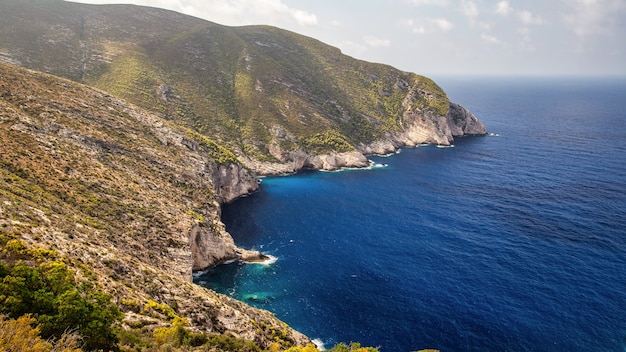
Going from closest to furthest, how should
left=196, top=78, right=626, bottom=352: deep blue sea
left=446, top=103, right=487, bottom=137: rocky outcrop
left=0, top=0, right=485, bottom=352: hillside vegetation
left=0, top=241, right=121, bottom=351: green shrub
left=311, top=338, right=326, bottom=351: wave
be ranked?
left=0, top=241, right=121, bottom=351: green shrub
left=0, top=0, right=485, bottom=352: hillside vegetation
left=311, top=338, right=326, bottom=351: wave
left=196, top=78, right=626, bottom=352: deep blue sea
left=446, top=103, right=487, bottom=137: rocky outcrop

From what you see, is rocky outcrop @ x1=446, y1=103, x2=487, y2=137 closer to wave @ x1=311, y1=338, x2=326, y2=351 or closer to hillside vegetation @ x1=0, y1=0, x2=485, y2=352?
hillside vegetation @ x1=0, y1=0, x2=485, y2=352

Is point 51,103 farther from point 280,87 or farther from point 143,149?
point 280,87

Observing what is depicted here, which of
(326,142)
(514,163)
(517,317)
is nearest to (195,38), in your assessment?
(326,142)

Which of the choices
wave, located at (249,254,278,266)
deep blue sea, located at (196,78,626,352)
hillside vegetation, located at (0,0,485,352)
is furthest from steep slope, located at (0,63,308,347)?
deep blue sea, located at (196,78,626,352)

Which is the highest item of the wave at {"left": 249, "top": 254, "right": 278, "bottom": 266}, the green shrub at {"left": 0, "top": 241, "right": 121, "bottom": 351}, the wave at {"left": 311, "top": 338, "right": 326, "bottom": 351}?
the green shrub at {"left": 0, "top": 241, "right": 121, "bottom": 351}

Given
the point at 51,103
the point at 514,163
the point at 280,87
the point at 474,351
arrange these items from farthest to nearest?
the point at 280,87 < the point at 514,163 < the point at 51,103 < the point at 474,351

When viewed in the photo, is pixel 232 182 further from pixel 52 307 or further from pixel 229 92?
pixel 52 307
